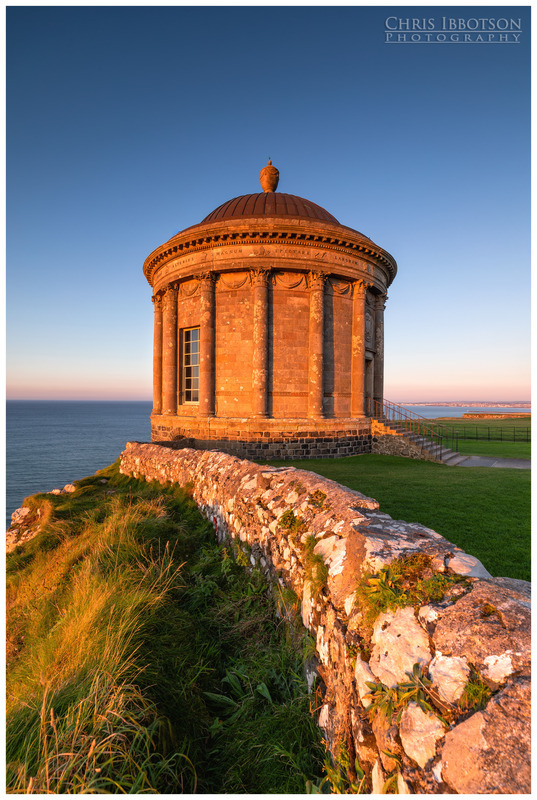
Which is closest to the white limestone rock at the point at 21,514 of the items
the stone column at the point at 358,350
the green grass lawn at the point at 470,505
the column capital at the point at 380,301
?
the green grass lawn at the point at 470,505

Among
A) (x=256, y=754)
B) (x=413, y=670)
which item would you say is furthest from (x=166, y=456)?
(x=413, y=670)

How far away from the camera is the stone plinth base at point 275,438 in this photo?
14453 millimetres

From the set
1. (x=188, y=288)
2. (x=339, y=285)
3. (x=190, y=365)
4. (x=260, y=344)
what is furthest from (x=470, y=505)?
(x=188, y=288)

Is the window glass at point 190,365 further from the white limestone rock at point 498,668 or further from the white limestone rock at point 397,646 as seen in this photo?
the white limestone rock at point 498,668

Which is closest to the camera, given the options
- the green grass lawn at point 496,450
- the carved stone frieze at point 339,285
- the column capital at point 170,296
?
the green grass lawn at point 496,450

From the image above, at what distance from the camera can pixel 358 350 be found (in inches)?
639

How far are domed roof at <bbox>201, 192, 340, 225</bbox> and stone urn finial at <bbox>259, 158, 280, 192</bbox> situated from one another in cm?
86

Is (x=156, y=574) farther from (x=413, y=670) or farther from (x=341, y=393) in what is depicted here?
(x=341, y=393)

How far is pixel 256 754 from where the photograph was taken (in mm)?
2217

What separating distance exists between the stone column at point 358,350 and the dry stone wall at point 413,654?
13.2 metres

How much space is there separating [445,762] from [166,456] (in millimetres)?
8927

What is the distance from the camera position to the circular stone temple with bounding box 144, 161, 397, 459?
14.6 m

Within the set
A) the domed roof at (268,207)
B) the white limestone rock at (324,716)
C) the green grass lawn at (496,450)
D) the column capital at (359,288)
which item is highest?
the domed roof at (268,207)

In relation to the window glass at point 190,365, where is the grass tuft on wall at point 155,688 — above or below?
below
